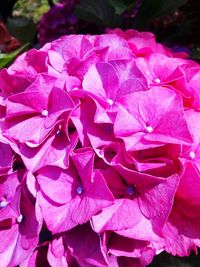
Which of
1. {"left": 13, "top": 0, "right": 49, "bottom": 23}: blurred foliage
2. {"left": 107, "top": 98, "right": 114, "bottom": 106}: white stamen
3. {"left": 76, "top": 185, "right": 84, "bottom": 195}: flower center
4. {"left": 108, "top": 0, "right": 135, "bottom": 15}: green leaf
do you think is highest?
{"left": 107, "top": 98, "right": 114, "bottom": 106}: white stamen

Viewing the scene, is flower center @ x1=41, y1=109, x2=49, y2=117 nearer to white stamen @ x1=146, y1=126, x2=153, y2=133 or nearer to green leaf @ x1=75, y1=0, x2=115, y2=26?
white stamen @ x1=146, y1=126, x2=153, y2=133

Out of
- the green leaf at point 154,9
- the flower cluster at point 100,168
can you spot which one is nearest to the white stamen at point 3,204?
the flower cluster at point 100,168

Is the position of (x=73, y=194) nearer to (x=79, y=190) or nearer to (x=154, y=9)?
(x=79, y=190)

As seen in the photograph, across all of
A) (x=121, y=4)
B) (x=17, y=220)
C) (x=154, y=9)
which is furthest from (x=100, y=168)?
(x=154, y=9)

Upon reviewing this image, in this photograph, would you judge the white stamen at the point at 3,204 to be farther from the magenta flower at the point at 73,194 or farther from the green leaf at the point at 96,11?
the green leaf at the point at 96,11

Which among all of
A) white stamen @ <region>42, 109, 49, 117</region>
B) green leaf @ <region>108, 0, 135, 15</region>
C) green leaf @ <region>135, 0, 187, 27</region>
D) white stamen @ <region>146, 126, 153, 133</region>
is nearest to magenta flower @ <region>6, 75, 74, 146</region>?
white stamen @ <region>42, 109, 49, 117</region>

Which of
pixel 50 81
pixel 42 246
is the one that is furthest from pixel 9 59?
pixel 42 246

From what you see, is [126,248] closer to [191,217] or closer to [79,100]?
[191,217]
